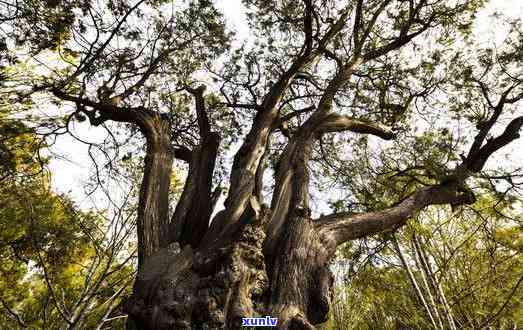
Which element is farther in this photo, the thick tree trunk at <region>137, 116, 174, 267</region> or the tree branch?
the tree branch

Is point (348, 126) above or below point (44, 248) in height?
above

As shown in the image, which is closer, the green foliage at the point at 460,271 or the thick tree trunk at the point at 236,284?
the thick tree trunk at the point at 236,284

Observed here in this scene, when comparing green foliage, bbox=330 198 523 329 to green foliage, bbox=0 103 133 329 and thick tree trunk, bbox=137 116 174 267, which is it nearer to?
thick tree trunk, bbox=137 116 174 267

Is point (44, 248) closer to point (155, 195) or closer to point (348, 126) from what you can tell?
point (155, 195)

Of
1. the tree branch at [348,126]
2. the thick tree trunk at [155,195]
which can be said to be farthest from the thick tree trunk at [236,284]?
the tree branch at [348,126]

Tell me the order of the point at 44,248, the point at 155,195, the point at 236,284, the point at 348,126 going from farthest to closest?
the point at 44,248, the point at 348,126, the point at 155,195, the point at 236,284

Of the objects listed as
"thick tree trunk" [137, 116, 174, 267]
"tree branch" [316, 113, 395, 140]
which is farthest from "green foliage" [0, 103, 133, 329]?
"tree branch" [316, 113, 395, 140]

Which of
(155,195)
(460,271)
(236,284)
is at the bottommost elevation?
(236,284)

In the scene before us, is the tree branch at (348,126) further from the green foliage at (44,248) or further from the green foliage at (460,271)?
the green foliage at (44,248)

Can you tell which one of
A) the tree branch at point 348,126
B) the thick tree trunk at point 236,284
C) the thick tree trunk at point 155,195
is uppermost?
the tree branch at point 348,126

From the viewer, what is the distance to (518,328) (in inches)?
280

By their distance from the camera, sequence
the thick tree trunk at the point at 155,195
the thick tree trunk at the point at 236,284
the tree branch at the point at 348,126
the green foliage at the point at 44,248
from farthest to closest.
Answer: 1. the green foliage at the point at 44,248
2. the tree branch at the point at 348,126
3. the thick tree trunk at the point at 155,195
4. the thick tree trunk at the point at 236,284

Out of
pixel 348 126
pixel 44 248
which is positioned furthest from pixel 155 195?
pixel 44 248

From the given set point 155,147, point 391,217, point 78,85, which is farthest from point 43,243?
point 391,217
